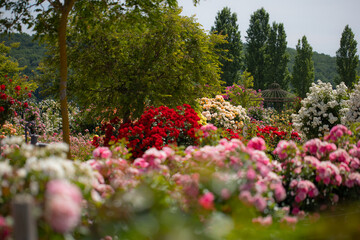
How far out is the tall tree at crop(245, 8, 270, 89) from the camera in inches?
1080

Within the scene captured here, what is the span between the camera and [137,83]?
7977mm

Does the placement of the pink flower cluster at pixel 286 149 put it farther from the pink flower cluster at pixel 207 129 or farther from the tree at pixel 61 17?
the tree at pixel 61 17

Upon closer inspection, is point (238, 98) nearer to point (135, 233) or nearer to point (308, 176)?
point (308, 176)

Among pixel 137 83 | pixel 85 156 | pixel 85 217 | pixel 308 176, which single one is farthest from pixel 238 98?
pixel 85 217

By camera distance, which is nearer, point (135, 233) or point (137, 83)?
point (135, 233)

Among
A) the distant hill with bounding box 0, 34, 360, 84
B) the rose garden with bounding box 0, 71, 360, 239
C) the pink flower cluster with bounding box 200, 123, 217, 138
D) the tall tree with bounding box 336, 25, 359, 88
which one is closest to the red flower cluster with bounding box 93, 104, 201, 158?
the pink flower cluster with bounding box 200, 123, 217, 138

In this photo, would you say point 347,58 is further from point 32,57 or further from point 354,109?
point 32,57

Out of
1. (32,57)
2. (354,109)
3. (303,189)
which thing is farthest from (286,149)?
(32,57)

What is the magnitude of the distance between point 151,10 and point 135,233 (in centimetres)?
477

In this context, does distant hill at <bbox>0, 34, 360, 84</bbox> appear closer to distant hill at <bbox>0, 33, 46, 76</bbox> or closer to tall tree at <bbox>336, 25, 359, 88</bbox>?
distant hill at <bbox>0, 33, 46, 76</bbox>

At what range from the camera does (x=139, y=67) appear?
8.29m

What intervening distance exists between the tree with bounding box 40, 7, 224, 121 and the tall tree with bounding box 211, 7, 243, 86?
17.5 metres

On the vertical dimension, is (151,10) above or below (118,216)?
above

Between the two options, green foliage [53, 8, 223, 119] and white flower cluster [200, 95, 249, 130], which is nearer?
green foliage [53, 8, 223, 119]
